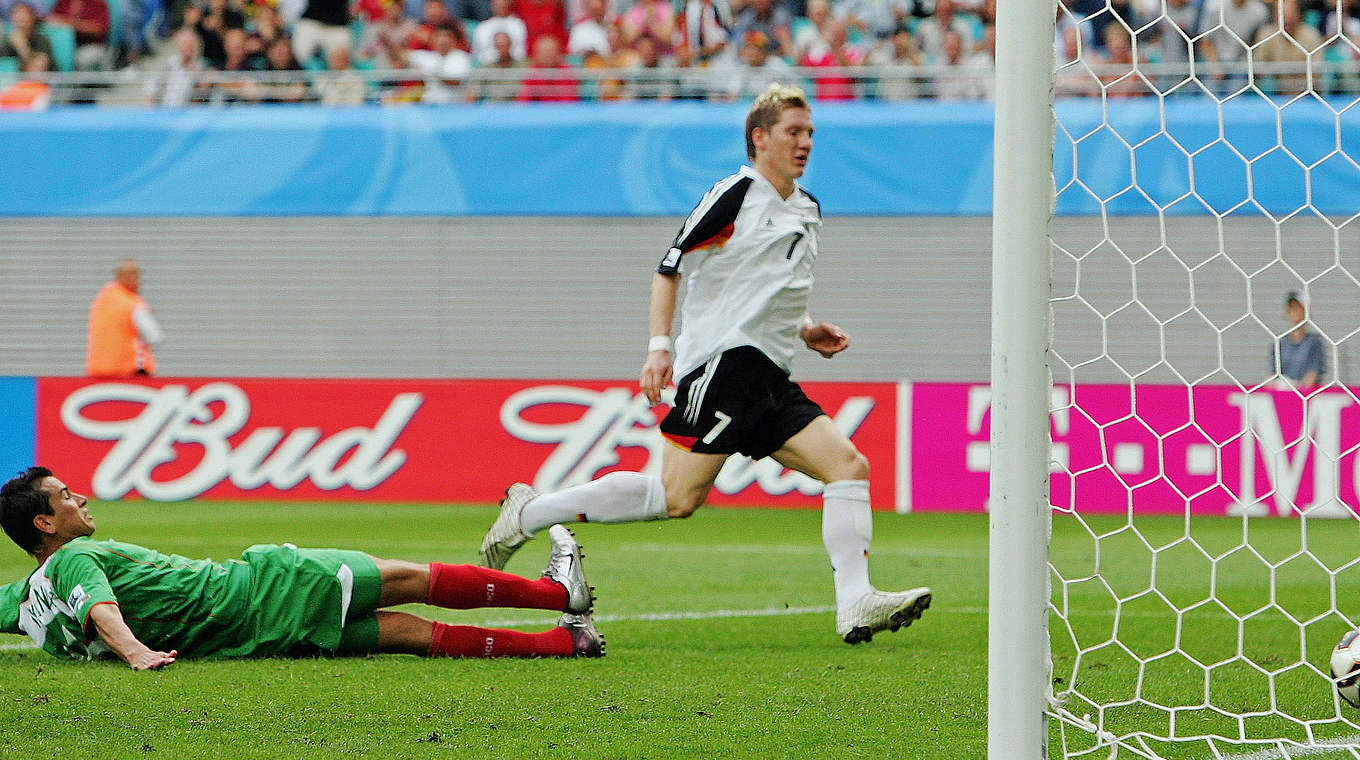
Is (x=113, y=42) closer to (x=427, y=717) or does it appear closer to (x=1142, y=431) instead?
(x=1142, y=431)

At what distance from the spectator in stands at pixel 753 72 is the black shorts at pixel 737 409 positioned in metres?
10.3

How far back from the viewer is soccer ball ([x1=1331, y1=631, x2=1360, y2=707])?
402 cm

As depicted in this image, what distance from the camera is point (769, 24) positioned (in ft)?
54.2

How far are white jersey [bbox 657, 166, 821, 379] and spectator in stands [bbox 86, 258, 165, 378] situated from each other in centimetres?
942

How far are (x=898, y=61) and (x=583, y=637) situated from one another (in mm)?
11352

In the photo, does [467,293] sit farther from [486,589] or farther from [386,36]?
[486,589]

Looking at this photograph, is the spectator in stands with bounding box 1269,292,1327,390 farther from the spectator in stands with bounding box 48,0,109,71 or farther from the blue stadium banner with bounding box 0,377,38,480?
the spectator in stands with bounding box 48,0,109,71

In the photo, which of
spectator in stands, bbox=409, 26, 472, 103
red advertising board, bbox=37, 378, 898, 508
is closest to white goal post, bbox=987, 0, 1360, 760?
red advertising board, bbox=37, 378, 898, 508

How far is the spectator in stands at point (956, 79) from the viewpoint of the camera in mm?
A: 15492

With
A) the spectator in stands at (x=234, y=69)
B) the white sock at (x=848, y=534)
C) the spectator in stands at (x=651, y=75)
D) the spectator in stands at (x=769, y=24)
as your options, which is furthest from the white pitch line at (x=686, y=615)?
the spectator in stands at (x=234, y=69)

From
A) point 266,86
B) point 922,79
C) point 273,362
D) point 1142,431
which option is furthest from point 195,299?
point 1142,431

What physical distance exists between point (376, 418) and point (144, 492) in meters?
1.77

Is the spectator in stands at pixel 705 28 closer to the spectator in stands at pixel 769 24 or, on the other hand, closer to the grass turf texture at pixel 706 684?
the spectator in stands at pixel 769 24

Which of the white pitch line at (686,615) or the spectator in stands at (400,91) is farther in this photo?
the spectator in stands at (400,91)
